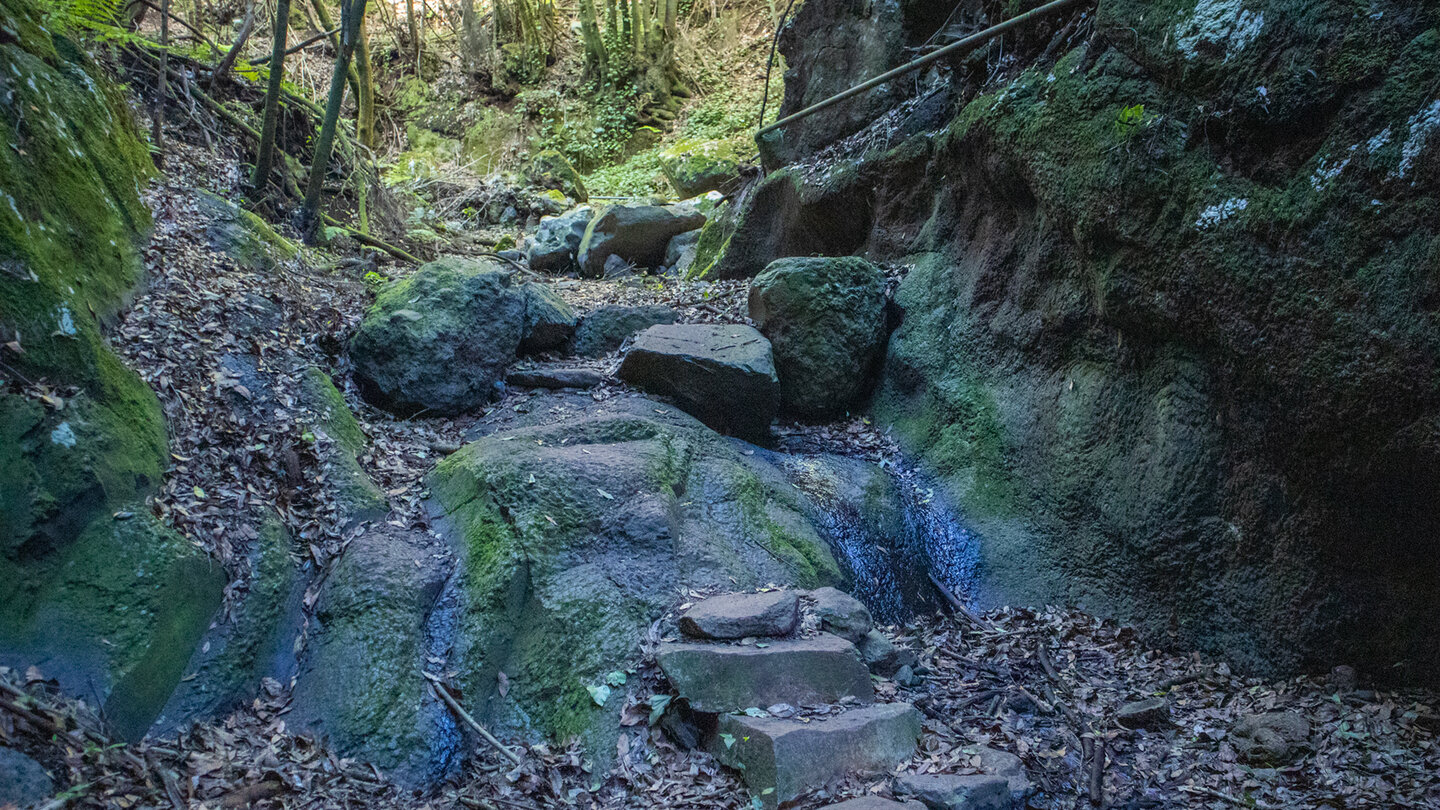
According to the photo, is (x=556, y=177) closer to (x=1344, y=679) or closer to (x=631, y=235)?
(x=631, y=235)

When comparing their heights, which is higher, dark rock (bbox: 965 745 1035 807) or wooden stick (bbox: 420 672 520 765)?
dark rock (bbox: 965 745 1035 807)

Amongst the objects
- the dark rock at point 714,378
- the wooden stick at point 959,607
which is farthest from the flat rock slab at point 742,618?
the dark rock at point 714,378

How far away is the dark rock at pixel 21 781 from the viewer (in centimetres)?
282

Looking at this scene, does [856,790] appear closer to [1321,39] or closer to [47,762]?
[47,762]

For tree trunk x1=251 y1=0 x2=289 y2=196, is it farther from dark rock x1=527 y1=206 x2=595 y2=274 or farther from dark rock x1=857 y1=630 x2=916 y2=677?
dark rock x1=857 y1=630 x2=916 y2=677

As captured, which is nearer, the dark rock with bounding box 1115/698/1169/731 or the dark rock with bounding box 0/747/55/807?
the dark rock with bounding box 0/747/55/807

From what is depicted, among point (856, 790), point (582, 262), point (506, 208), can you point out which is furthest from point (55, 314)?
point (506, 208)

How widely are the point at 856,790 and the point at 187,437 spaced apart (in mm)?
4274

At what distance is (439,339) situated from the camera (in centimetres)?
684

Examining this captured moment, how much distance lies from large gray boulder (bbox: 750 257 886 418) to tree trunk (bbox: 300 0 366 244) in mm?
4887

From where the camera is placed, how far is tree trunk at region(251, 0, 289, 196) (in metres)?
7.71

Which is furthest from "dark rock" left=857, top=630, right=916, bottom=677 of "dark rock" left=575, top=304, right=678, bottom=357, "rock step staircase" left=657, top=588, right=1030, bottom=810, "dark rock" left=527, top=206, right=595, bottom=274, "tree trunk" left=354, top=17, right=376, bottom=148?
"tree trunk" left=354, top=17, right=376, bottom=148

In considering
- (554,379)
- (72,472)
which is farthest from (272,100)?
(72,472)

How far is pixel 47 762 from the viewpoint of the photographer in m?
3.03
